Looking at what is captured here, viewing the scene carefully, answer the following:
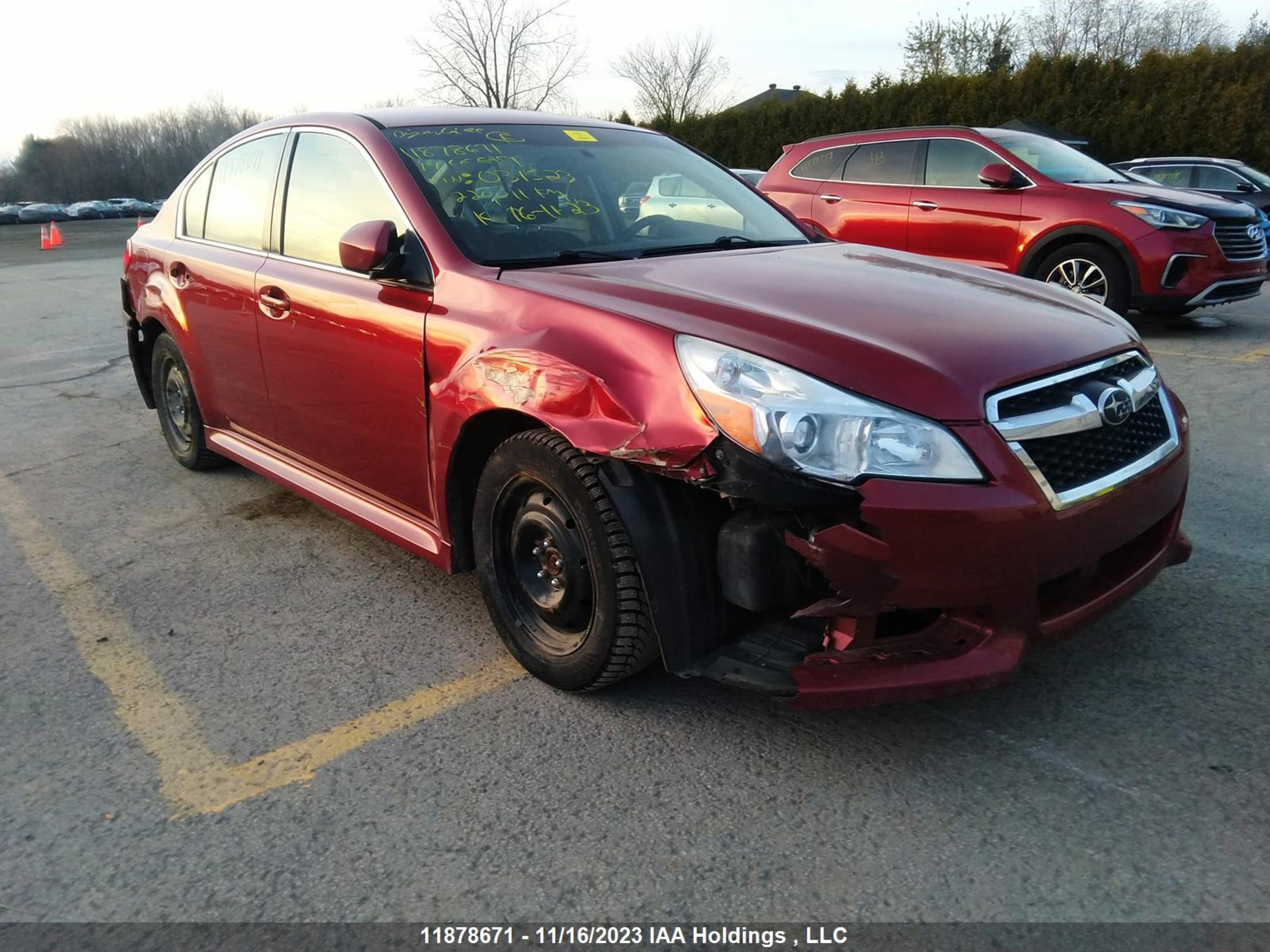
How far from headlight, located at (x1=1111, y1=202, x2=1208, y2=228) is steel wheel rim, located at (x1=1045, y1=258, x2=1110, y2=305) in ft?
1.60

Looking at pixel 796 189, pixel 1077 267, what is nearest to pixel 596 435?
pixel 1077 267

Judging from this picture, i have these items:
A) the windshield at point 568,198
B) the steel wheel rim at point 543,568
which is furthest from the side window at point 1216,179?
the steel wheel rim at point 543,568

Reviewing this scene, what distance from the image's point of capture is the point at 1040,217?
8281 mm

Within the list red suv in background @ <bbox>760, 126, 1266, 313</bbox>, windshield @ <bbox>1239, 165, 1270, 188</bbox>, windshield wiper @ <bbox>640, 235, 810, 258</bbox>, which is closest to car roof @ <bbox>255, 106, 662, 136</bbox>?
windshield wiper @ <bbox>640, 235, 810, 258</bbox>

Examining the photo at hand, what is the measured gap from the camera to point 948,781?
2.46m

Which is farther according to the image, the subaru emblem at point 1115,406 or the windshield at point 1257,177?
the windshield at point 1257,177

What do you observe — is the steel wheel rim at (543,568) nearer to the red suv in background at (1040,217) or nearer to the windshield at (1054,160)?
the red suv in background at (1040,217)

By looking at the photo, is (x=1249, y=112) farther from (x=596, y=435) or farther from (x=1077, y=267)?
(x=596, y=435)

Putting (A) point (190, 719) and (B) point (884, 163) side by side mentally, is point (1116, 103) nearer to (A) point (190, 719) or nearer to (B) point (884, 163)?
(B) point (884, 163)

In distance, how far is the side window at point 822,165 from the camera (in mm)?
9695

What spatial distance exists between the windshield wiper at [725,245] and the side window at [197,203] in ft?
7.89

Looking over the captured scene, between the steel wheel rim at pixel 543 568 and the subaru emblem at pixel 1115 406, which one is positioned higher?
the subaru emblem at pixel 1115 406

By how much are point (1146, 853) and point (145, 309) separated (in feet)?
15.9

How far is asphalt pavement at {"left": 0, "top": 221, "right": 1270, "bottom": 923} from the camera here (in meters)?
2.12
